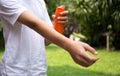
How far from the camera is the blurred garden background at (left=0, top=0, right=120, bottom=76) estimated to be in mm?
7711

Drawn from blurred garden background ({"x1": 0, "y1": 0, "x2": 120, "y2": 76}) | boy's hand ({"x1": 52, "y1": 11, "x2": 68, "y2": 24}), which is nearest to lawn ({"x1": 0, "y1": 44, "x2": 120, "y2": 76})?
blurred garden background ({"x1": 0, "y1": 0, "x2": 120, "y2": 76})

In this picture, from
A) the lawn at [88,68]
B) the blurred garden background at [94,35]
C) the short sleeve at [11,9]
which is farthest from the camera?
the lawn at [88,68]

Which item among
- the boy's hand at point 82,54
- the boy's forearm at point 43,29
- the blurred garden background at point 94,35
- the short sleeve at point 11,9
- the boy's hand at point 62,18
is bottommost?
the blurred garden background at point 94,35

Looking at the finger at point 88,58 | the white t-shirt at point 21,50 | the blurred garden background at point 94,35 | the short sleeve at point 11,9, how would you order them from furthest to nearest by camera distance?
the blurred garden background at point 94,35, the white t-shirt at point 21,50, the short sleeve at point 11,9, the finger at point 88,58

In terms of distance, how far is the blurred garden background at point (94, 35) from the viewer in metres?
7.71

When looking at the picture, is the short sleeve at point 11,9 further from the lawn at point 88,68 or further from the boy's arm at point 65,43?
the lawn at point 88,68

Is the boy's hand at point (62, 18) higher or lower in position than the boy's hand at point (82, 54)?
lower

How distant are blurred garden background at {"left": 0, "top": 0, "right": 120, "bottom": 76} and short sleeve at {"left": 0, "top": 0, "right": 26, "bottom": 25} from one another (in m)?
5.97

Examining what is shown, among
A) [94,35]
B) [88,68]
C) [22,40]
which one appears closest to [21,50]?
[22,40]

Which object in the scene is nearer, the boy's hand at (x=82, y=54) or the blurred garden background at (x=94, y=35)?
the boy's hand at (x=82, y=54)

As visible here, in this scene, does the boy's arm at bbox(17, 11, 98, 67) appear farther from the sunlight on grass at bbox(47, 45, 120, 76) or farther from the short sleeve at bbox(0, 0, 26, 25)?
the sunlight on grass at bbox(47, 45, 120, 76)

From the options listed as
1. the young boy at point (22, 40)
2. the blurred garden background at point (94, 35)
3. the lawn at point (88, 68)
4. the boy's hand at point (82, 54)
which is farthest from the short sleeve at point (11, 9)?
the lawn at point (88, 68)

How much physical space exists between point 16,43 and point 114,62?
381 inches

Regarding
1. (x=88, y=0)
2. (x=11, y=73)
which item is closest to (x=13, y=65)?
(x=11, y=73)
